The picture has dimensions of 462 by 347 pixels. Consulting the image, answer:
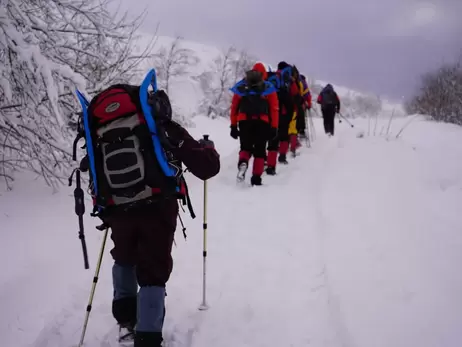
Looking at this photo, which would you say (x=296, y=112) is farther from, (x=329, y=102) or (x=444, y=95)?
(x=444, y=95)

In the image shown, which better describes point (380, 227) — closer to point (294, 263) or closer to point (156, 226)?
point (294, 263)

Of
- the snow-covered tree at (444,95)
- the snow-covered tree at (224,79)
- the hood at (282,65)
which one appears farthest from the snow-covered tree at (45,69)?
the snow-covered tree at (224,79)

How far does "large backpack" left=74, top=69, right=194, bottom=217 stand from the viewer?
2.40 metres

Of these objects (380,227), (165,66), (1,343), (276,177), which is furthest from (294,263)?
(165,66)

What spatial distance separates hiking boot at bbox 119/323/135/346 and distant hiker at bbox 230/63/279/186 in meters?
4.44

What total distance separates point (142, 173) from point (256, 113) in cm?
444

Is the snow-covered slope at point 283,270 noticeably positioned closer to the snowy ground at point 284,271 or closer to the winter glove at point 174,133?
the snowy ground at point 284,271

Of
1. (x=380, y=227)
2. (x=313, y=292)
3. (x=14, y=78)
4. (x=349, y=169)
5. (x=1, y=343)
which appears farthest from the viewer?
(x=349, y=169)

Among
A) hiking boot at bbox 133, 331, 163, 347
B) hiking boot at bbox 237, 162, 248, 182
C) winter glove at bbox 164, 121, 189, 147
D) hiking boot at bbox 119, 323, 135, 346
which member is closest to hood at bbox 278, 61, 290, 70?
hiking boot at bbox 237, 162, 248, 182

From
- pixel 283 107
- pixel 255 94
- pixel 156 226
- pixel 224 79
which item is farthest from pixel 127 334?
pixel 224 79

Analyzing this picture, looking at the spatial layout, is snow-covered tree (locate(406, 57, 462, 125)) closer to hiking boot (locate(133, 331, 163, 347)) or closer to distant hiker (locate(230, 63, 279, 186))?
distant hiker (locate(230, 63, 279, 186))

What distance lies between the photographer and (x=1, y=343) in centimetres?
288

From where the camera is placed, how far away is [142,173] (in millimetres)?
2418

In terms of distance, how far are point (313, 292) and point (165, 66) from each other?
34.6 m
